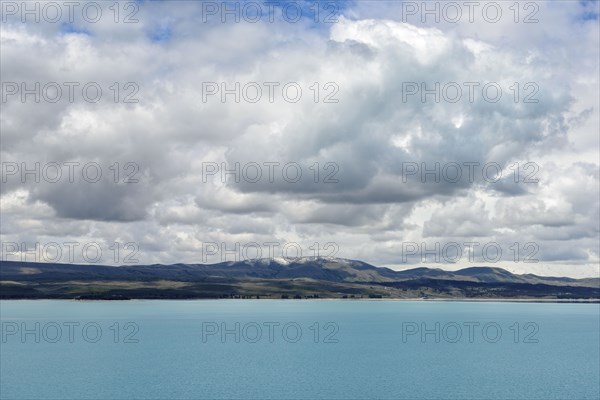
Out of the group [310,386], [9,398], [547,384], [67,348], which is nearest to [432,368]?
[547,384]

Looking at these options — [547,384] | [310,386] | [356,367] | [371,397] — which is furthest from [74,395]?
[547,384]

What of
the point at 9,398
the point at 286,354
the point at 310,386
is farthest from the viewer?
the point at 286,354

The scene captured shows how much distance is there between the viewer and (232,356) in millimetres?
173250

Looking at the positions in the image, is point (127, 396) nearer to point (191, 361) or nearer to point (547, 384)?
point (191, 361)

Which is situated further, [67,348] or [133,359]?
[67,348]

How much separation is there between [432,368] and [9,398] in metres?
96.4

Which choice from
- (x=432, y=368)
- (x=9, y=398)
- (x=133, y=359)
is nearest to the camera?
(x=9, y=398)

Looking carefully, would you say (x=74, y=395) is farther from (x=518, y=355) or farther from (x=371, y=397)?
(x=518, y=355)

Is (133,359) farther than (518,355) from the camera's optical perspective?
No

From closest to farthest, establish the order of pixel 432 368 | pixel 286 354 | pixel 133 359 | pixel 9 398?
1. pixel 9 398
2. pixel 432 368
3. pixel 133 359
4. pixel 286 354

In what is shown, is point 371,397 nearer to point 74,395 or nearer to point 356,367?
point 356,367

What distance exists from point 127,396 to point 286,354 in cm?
7015

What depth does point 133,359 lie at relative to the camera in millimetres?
166500

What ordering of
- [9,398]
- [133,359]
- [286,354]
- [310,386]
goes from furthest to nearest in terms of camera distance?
[286,354] → [133,359] → [310,386] → [9,398]
